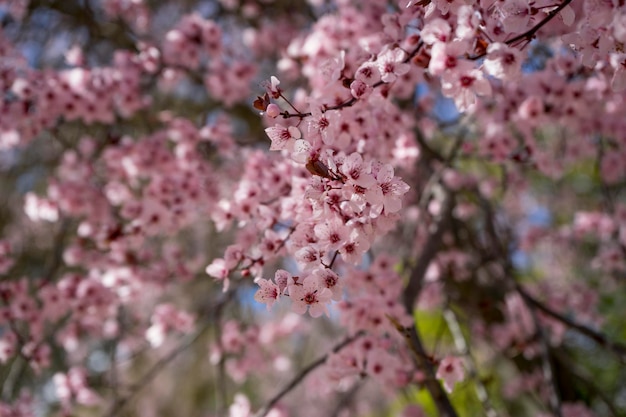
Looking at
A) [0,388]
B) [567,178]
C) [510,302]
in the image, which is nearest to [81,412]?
[0,388]

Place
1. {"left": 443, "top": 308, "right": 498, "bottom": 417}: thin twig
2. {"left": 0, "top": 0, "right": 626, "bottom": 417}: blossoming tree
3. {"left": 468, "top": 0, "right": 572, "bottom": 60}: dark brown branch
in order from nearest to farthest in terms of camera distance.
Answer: {"left": 468, "top": 0, "right": 572, "bottom": 60}: dark brown branch, {"left": 0, "top": 0, "right": 626, "bottom": 417}: blossoming tree, {"left": 443, "top": 308, "right": 498, "bottom": 417}: thin twig

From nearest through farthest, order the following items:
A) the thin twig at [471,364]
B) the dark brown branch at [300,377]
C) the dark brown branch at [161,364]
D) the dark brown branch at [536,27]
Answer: the dark brown branch at [536,27] → the dark brown branch at [300,377] → the thin twig at [471,364] → the dark brown branch at [161,364]

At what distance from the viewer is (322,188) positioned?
4.49 feet

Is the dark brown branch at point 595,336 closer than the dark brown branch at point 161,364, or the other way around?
the dark brown branch at point 595,336

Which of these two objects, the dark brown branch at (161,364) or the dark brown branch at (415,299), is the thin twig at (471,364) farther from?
the dark brown branch at (161,364)

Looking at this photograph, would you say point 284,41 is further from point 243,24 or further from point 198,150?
point 198,150

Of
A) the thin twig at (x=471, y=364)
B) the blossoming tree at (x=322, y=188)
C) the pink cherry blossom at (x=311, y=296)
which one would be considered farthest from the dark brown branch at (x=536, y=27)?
the thin twig at (x=471, y=364)

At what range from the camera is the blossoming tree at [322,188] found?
1.49 metres

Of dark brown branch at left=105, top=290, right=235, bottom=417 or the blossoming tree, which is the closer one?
the blossoming tree

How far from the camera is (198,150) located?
3410 millimetres

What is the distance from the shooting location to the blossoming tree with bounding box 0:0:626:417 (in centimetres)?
149

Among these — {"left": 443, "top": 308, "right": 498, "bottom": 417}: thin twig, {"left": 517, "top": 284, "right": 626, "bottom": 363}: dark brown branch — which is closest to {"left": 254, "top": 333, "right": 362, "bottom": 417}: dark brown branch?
{"left": 443, "top": 308, "right": 498, "bottom": 417}: thin twig

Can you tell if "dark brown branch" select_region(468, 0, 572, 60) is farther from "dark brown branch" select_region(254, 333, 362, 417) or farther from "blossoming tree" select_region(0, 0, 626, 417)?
"dark brown branch" select_region(254, 333, 362, 417)

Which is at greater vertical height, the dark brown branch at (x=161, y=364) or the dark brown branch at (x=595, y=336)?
the dark brown branch at (x=595, y=336)
